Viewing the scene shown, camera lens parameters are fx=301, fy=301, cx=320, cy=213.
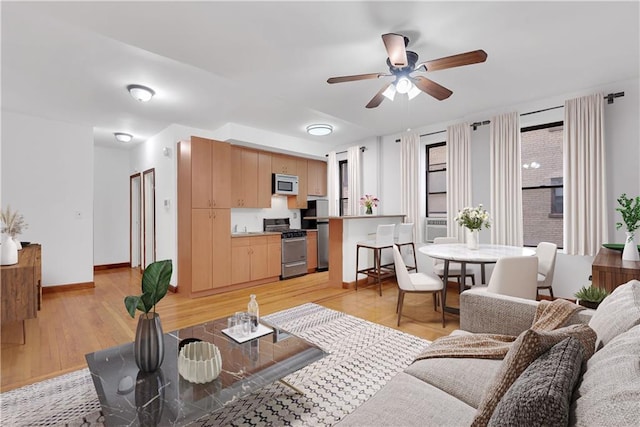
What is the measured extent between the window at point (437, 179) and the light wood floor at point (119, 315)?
1.38 metres

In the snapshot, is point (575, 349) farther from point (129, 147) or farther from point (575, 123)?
point (129, 147)

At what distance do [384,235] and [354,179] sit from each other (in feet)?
6.08

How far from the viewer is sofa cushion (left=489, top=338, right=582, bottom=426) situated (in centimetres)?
66

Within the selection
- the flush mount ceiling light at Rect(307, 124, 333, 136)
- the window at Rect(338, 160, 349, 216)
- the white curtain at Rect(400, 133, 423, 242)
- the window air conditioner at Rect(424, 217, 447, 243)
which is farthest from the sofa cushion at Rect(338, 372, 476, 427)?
the window at Rect(338, 160, 349, 216)

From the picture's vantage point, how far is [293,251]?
5.62m

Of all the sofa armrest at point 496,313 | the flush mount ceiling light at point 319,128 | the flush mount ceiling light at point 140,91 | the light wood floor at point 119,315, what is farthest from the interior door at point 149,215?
the sofa armrest at point 496,313

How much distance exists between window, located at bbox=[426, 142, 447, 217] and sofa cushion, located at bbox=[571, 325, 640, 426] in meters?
4.32

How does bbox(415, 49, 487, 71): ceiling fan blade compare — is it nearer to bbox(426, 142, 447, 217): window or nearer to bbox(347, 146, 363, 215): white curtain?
bbox(426, 142, 447, 217): window

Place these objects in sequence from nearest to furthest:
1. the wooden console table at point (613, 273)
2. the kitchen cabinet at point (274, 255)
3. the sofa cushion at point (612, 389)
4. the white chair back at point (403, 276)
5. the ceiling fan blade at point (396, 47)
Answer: the sofa cushion at point (612, 389) → the ceiling fan blade at point (396, 47) → the wooden console table at point (613, 273) → the white chair back at point (403, 276) → the kitchen cabinet at point (274, 255)

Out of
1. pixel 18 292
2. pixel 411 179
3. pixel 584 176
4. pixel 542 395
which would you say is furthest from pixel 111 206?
pixel 584 176

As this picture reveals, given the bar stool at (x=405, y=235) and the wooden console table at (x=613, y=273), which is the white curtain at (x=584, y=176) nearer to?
the wooden console table at (x=613, y=273)

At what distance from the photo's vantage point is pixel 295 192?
6.16m

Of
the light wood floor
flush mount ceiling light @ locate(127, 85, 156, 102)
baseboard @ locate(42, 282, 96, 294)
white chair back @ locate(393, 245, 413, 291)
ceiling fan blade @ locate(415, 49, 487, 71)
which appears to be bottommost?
the light wood floor

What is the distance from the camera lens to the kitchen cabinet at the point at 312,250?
237 inches
